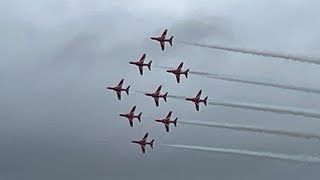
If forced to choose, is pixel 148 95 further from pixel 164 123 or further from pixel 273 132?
pixel 273 132

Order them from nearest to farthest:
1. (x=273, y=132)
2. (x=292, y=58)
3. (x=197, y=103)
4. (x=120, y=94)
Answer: (x=292, y=58)
(x=273, y=132)
(x=197, y=103)
(x=120, y=94)

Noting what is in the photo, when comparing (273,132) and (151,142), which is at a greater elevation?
(151,142)

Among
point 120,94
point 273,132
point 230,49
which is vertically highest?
point 120,94

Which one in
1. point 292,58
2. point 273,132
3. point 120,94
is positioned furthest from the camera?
point 120,94

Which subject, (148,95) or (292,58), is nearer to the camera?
(292,58)

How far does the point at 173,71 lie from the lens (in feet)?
373

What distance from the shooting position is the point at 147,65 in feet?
383

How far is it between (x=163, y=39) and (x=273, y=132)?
27.4 metres

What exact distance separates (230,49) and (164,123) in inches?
1181

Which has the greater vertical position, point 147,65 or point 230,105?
point 147,65

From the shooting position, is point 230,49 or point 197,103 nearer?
point 230,49

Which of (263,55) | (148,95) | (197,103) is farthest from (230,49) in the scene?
(148,95)

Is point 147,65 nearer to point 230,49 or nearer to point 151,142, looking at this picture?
point 151,142

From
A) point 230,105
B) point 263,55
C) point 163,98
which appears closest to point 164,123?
point 163,98
